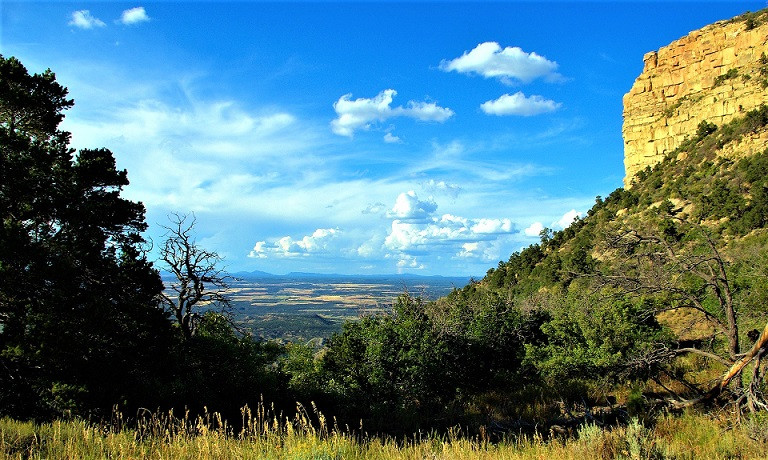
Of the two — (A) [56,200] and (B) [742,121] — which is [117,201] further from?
(B) [742,121]

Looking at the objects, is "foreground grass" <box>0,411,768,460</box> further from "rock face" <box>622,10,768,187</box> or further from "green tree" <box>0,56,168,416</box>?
"rock face" <box>622,10,768,187</box>

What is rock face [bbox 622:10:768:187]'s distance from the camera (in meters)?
42.5

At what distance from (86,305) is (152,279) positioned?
121 inches

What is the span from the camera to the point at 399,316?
51.3 feet

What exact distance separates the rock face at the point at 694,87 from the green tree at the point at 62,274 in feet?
144

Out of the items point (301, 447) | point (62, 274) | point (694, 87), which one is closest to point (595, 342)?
point (301, 447)

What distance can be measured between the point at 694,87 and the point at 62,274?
206 ft

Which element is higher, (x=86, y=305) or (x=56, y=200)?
(x=56, y=200)

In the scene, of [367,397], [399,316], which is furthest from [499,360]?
[367,397]

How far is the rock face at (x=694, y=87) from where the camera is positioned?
139 ft

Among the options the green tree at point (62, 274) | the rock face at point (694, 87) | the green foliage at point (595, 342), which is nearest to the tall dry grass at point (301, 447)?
the green tree at point (62, 274)

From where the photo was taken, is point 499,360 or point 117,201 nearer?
point 117,201

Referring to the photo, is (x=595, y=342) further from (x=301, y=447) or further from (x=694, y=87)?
(x=694, y=87)

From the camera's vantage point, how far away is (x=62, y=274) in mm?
10289
